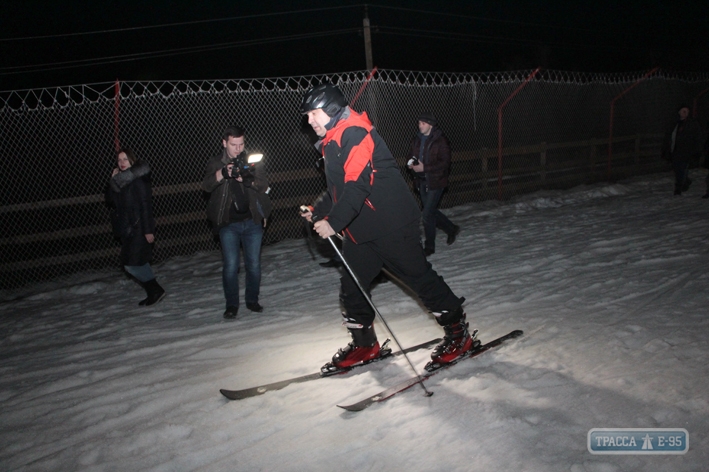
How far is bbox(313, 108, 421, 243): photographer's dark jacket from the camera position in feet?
10.3

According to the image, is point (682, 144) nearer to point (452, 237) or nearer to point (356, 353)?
point (452, 237)

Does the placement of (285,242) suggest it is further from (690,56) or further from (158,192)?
(690,56)

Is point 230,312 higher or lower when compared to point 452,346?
lower

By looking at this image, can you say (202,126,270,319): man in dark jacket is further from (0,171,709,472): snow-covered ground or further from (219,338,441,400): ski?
(219,338,441,400): ski

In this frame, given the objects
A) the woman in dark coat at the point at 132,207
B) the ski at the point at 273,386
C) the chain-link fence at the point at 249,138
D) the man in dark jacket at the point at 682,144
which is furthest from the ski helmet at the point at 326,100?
the man in dark jacket at the point at 682,144

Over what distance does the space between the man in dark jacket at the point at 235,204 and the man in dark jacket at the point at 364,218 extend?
136 centimetres

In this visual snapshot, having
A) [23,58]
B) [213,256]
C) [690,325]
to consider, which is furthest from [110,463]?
[23,58]

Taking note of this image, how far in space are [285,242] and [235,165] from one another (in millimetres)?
4337

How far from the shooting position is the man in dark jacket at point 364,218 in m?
3.14

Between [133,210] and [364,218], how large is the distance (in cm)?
338

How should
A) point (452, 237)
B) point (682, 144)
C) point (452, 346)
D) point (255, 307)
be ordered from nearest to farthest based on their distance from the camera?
point (452, 346)
point (255, 307)
point (452, 237)
point (682, 144)

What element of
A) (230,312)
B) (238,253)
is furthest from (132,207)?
(230,312)

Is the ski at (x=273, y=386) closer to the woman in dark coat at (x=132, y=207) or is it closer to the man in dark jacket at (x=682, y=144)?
the woman in dark coat at (x=132, y=207)

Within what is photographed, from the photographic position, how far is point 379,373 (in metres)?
3.64
